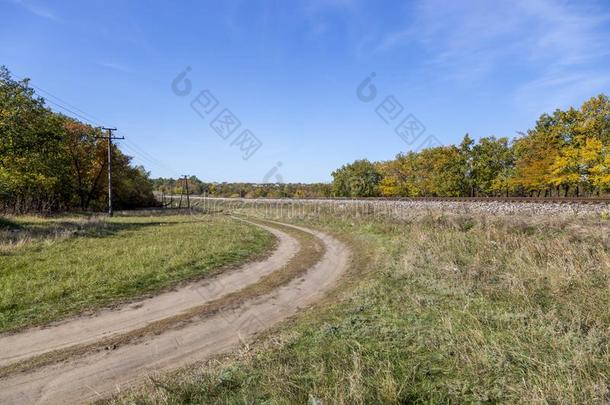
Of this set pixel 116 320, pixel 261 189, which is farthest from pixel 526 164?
pixel 261 189

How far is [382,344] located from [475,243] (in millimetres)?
9543

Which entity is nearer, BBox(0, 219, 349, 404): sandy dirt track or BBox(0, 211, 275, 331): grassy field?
BBox(0, 219, 349, 404): sandy dirt track

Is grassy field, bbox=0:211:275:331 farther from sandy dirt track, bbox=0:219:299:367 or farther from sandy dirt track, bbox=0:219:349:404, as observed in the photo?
sandy dirt track, bbox=0:219:349:404

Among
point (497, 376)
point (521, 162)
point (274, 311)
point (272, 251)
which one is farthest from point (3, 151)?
point (521, 162)

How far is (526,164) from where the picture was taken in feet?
138

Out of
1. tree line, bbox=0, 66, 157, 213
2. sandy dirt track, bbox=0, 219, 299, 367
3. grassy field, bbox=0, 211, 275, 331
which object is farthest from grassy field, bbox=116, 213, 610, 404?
tree line, bbox=0, 66, 157, 213

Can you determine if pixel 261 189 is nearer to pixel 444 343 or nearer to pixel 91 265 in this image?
pixel 91 265

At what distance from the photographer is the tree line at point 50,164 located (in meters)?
22.7

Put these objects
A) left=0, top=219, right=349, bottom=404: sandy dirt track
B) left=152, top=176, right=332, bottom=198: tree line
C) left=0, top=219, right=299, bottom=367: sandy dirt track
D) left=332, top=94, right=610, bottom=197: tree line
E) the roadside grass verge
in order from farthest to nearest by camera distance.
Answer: left=152, top=176, right=332, bottom=198: tree line < left=332, top=94, right=610, bottom=197: tree line < left=0, top=219, right=299, bottom=367: sandy dirt track < the roadside grass verge < left=0, top=219, right=349, bottom=404: sandy dirt track

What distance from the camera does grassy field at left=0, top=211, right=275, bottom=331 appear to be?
9195mm

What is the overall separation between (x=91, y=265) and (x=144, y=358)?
8464 millimetres

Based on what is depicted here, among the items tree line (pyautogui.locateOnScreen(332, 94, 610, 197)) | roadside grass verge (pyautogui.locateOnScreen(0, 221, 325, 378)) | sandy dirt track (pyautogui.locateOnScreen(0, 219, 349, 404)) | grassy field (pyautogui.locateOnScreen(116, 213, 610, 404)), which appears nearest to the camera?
grassy field (pyautogui.locateOnScreen(116, 213, 610, 404))

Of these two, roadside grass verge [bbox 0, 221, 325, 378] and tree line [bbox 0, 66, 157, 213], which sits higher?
tree line [bbox 0, 66, 157, 213]

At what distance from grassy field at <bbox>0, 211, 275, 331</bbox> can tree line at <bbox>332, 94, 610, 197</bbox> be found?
34531mm
